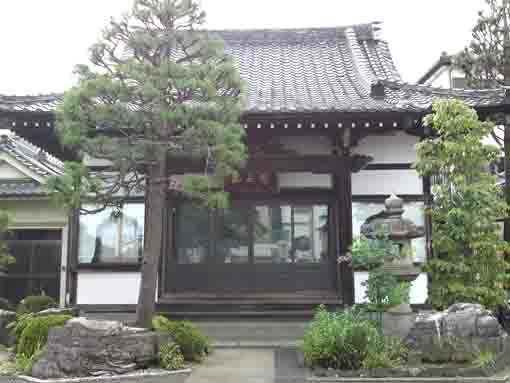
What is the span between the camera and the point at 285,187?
394 inches

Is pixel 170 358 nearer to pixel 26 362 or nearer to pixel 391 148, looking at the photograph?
pixel 26 362

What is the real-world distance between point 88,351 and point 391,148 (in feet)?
22.9

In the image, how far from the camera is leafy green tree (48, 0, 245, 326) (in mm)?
6781

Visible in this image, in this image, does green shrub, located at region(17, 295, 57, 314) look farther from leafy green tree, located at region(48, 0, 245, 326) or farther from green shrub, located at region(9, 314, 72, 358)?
leafy green tree, located at region(48, 0, 245, 326)

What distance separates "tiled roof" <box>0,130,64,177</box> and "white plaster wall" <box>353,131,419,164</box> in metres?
7.60

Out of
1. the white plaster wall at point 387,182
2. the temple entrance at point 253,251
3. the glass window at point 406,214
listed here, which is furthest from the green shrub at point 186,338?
the white plaster wall at point 387,182

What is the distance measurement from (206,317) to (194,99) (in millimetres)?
4560

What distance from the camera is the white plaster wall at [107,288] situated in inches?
386

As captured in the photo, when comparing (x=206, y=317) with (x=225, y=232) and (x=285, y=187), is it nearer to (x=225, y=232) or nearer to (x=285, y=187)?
(x=225, y=232)

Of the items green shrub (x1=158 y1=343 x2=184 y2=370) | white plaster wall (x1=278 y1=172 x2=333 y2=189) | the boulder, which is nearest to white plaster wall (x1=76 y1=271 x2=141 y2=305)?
the boulder

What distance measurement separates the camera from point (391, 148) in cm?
1005

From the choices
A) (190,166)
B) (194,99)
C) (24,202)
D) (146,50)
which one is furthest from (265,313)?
(24,202)

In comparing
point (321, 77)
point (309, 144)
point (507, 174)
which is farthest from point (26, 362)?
point (507, 174)

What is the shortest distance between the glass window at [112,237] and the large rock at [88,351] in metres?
3.65
